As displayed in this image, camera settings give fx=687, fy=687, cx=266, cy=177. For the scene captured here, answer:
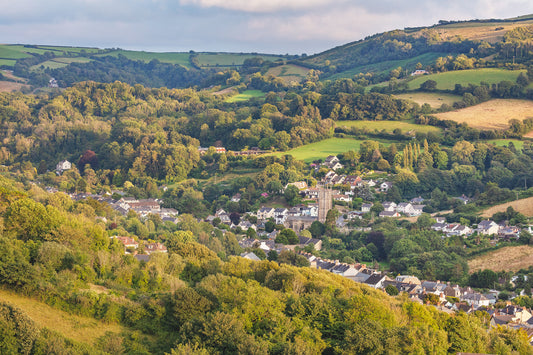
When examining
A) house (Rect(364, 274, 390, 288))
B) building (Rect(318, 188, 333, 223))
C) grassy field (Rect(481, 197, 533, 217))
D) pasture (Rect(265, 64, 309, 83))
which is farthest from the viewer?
pasture (Rect(265, 64, 309, 83))

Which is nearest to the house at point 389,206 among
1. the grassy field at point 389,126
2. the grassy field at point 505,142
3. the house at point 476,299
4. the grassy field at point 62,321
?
the grassy field at point 389,126

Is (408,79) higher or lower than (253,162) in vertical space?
higher

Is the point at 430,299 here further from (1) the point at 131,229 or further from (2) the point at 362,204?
(2) the point at 362,204

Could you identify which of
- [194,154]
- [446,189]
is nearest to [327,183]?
[446,189]

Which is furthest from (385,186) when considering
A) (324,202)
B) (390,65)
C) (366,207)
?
(390,65)

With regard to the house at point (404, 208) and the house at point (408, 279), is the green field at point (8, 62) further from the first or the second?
the house at point (408, 279)

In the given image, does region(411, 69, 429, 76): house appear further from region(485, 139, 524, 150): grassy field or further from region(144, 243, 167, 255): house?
region(144, 243, 167, 255): house

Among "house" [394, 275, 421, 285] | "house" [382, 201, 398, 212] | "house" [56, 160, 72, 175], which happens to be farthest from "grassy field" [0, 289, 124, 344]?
"house" [56, 160, 72, 175]

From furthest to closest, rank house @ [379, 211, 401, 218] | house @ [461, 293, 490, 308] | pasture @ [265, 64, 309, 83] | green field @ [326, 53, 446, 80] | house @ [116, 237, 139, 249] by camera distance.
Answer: pasture @ [265, 64, 309, 83] < green field @ [326, 53, 446, 80] < house @ [379, 211, 401, 218] < house @ [116, 237, 139, 249] < house @ [461, 293, 490, 308]
